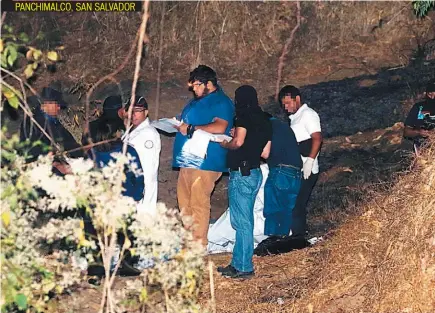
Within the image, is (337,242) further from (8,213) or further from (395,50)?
(395,50)

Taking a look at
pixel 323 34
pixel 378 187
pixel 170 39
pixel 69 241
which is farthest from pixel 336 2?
pixel 69 241

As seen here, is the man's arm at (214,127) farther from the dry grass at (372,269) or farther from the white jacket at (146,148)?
the dry grass at (372,269)

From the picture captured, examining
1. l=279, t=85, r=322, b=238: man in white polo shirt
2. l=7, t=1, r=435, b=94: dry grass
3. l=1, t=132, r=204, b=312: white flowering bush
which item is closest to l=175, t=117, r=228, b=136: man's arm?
l=279, t=85, r=322, b=238: man in white polo shirt

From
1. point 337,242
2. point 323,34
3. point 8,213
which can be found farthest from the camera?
point 323,34

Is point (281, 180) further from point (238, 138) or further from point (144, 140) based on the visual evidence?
point (144, 140)

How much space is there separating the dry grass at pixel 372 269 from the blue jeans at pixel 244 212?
Answer: 207 millimetres

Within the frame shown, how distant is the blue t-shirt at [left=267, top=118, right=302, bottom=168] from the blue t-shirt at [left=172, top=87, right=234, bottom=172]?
1.78ft

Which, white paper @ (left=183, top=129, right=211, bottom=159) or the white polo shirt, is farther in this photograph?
the white polo shirt

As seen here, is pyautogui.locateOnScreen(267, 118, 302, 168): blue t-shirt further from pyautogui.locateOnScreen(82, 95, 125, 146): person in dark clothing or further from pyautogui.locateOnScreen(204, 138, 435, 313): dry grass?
pyautogui.locateOnScreen(82, 95, 125, 146): person in dark clothing

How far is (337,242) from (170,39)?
917 centimetres

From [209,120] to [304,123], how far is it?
1.20m

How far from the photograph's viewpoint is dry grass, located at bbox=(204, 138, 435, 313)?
22.9 feet

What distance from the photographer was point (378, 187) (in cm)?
897

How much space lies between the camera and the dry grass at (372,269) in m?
6.97
